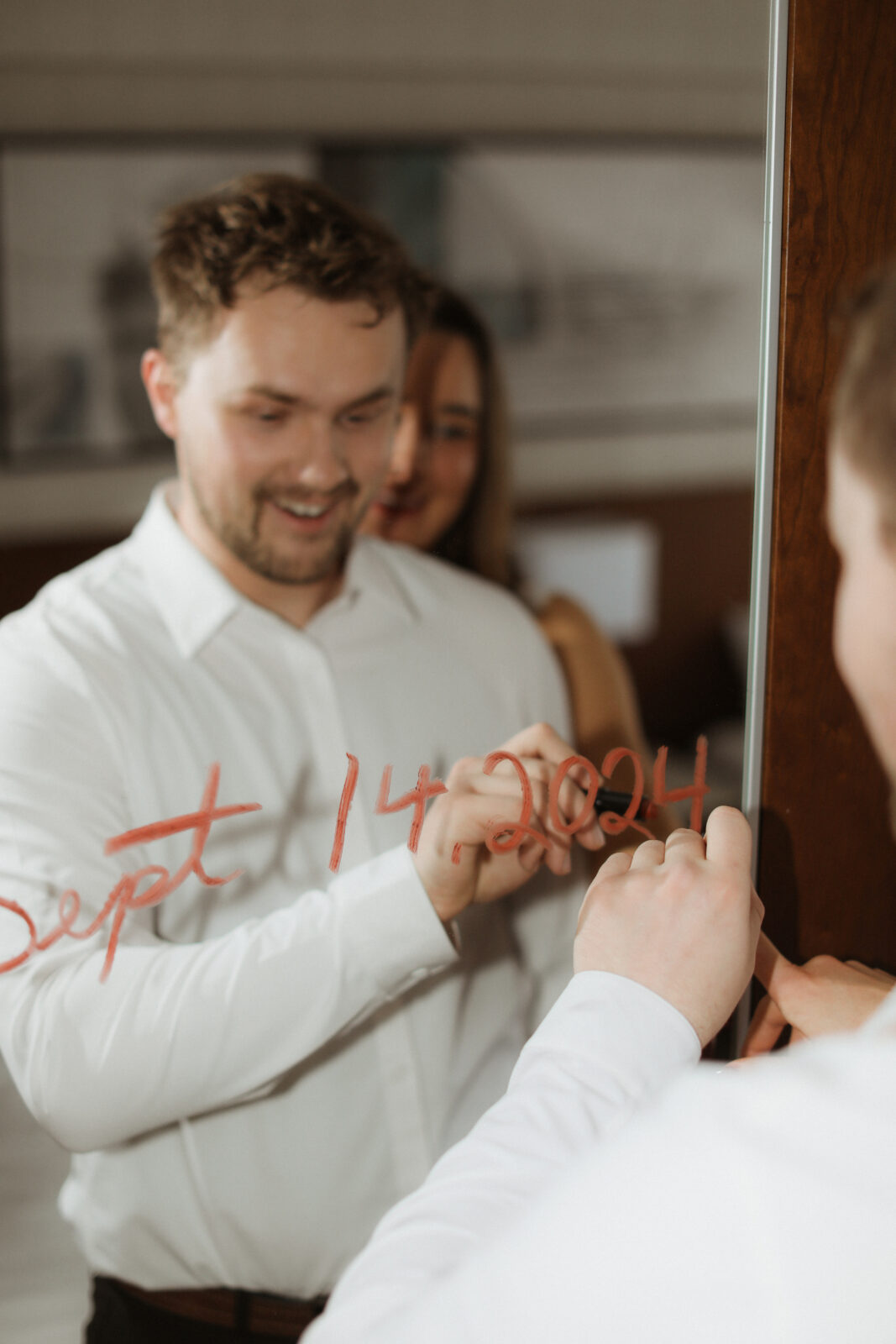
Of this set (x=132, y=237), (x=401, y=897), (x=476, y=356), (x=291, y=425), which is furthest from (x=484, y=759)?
(x=132, y=237)

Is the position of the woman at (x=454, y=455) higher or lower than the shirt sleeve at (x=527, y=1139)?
higher

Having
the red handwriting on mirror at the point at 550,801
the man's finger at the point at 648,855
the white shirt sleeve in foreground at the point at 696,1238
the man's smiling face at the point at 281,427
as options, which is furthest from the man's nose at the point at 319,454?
the white shirt sleeve in foreground at the point at 696,1238

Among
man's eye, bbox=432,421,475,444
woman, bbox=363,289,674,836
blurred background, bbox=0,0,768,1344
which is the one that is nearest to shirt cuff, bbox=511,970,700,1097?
blurred background, bbox=0,0,768,1344

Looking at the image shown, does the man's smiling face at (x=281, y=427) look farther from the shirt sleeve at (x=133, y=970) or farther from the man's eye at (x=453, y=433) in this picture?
the man's eye at (x=453, y=433)

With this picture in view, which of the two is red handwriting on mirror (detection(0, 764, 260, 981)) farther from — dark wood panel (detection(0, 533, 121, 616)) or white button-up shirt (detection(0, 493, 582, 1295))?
dark wood panel (detection(0, 533, 121, 616))

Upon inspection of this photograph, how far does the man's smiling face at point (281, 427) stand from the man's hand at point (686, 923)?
0.25m

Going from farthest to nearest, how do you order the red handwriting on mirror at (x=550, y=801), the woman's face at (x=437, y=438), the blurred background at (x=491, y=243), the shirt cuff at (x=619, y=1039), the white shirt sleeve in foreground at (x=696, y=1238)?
1. the blurred background at (x=491, y=243)
2. the woman's face at (x=437, y=438)
3. the red handwriting on mirror at (x=550, y=801)
4. the shirt cuff at (x=619, y=1039)
5. the white shirt sleeve in foreground at (x=696, y=1238)

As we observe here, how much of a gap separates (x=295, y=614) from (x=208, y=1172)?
29 cm

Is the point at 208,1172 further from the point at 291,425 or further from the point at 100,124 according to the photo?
the point at 100,124

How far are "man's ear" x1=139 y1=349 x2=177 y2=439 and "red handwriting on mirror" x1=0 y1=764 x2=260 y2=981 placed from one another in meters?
0.19

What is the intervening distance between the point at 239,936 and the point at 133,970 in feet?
0.16

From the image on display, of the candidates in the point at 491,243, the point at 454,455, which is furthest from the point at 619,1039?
the point at 491,243

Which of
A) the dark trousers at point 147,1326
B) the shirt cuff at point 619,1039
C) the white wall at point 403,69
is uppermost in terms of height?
the white wall at point 403,69

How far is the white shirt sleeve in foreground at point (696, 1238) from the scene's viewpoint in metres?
0.28
